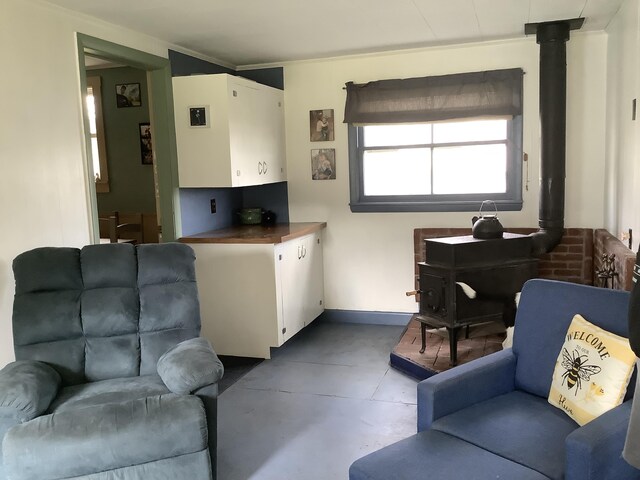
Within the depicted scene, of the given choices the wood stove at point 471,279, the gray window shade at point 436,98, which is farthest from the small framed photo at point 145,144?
the wood stove at point 471,279

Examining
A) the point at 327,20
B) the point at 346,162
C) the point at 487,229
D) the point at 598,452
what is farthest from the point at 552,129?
the point at 598,452

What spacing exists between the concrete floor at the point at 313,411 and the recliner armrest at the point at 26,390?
870mm

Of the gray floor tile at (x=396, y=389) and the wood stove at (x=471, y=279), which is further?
the wood stove at (x=471, y=279)

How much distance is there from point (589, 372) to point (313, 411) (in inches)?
65.6

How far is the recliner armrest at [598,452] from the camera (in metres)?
1.70

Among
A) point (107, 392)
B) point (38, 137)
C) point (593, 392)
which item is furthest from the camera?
point (38, 137)

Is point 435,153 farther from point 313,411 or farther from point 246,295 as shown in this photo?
point 313,411

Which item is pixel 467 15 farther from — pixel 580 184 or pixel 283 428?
pixel 283 428

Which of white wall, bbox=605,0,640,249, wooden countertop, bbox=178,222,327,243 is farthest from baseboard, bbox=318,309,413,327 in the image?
white wall, bbox=605,0,640,249

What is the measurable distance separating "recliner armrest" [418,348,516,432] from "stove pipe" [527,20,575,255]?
1885mm

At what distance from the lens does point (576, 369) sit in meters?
2.17

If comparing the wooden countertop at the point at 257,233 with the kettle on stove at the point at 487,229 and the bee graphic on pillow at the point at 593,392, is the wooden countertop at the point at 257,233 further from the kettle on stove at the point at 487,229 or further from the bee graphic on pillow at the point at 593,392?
the bee graphic on pillow at the point at 593,392

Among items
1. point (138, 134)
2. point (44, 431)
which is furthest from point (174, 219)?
point (44, 431)

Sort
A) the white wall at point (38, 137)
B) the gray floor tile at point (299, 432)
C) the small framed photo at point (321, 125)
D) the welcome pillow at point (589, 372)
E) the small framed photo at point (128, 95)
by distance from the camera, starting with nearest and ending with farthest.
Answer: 1. the welcome pillow at point (589, 372)
2. the gray floor tile at point (299, 432)
3. the white wall at point (38, 137)
4. the small framed photo at point (321, 125)
5. the small framed photo at point (128, 95)
